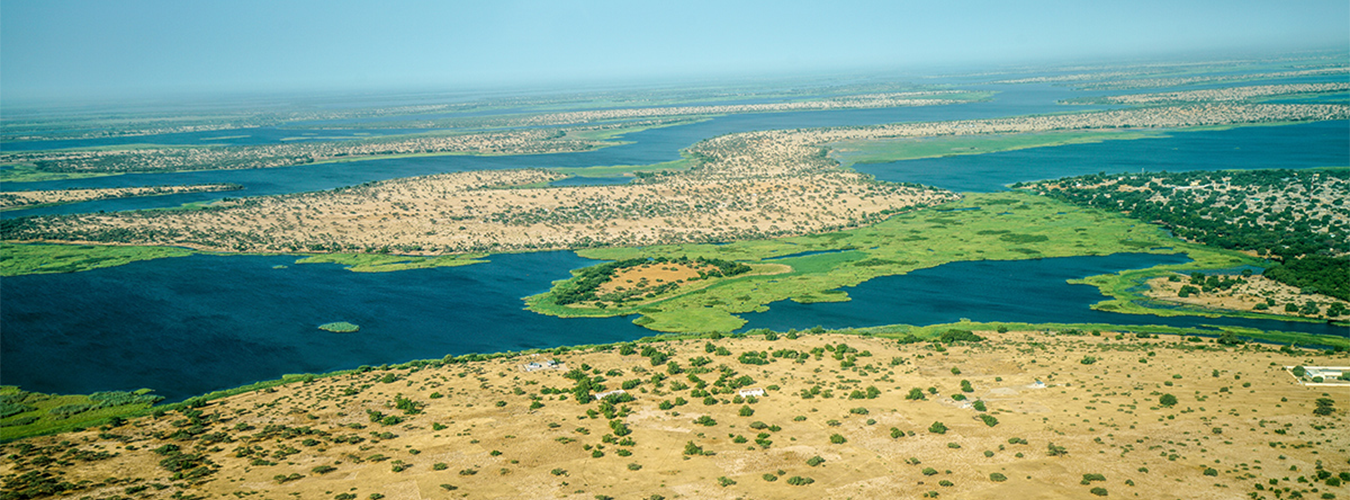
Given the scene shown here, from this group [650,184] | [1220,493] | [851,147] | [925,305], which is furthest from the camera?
[851,147]

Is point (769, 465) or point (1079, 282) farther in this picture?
point (1079, 282)

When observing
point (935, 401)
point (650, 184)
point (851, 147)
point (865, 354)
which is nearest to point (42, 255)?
point (650, 184)

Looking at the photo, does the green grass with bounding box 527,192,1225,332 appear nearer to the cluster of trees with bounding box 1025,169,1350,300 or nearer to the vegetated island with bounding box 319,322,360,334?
the cluster of trees with bounding box 1025,169,1350,300

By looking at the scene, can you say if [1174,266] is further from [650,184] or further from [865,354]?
[650,184]

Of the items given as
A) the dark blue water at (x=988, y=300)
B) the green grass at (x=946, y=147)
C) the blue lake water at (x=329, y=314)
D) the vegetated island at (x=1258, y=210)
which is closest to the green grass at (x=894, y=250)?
the dark blue water at (x=988, y=300)

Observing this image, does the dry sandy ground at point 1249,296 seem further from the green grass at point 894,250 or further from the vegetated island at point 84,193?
the vegetated island at point 84,193

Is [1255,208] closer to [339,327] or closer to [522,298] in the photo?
[522,298]

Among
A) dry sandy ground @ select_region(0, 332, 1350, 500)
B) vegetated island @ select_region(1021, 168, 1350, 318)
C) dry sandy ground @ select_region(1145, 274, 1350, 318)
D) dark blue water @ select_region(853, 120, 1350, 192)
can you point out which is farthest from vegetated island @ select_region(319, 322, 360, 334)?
dark blue water @ select_region(853, 120, 1350, 192)
